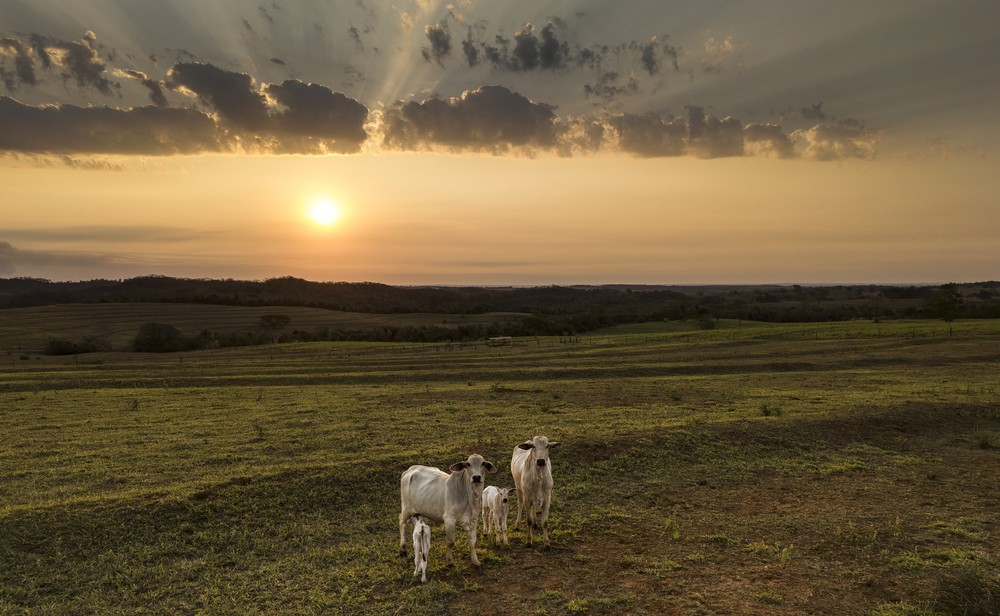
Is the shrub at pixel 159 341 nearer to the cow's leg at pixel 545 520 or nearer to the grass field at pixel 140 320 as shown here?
the grass field at pixel 140 320

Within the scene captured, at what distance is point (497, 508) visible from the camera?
41.4 ft

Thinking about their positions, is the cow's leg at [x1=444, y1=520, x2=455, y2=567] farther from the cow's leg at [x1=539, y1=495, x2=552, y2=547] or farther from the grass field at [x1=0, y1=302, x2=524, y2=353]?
the grass field at [x1=0, y1=302, x2=524, y2=353]

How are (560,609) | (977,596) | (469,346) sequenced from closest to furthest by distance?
(977,596), (560,609), (469,346)

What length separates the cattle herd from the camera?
11.5 meters

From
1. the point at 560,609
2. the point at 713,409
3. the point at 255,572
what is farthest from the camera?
the point at 713,409

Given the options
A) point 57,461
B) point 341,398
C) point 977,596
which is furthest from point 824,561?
point 341,398

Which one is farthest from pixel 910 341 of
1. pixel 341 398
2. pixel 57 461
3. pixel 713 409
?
pixel 57 461

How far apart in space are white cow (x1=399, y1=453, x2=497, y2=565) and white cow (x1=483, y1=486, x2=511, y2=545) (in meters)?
0.74

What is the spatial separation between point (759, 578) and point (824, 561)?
1.94 metres

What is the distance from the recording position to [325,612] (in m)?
9.91

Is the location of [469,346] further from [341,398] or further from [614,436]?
[614,436]

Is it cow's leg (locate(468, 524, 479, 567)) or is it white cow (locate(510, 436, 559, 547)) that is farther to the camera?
white cow (locate(510, 436, 559, 547))

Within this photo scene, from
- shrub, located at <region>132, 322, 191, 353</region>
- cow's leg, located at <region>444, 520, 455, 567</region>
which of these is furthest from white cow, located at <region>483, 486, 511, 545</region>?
shrub, located at <region>132, 322, 191, 353</region>

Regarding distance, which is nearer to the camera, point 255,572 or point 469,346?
point 255,572
